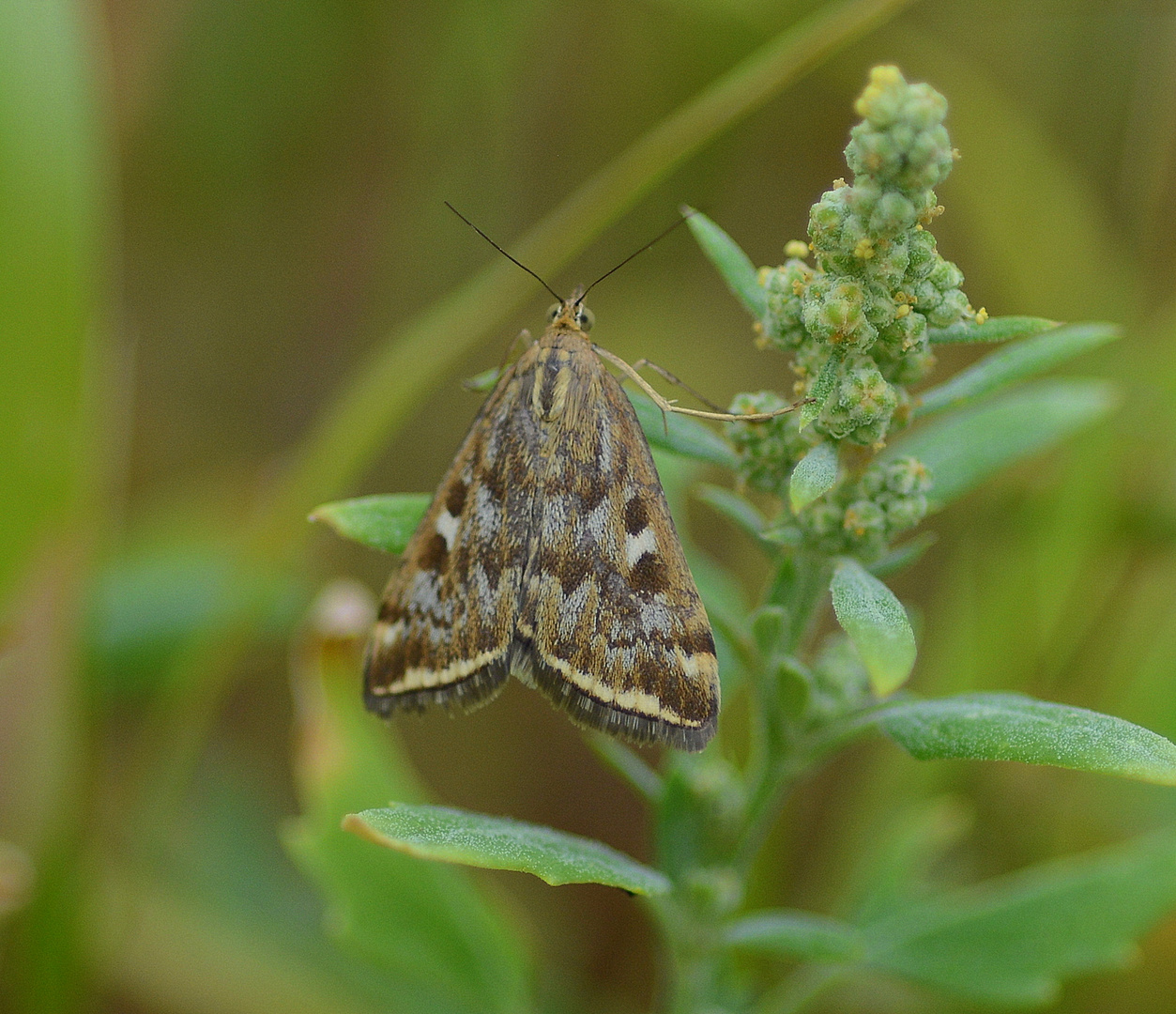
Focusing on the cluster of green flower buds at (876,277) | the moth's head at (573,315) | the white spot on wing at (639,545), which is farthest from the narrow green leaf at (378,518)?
the cluster of green flower buds at (876,277)

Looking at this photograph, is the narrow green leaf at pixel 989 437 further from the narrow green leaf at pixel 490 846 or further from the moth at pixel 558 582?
the narrow green leaf at pixel 490 846

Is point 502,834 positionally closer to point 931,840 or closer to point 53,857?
point 931,840

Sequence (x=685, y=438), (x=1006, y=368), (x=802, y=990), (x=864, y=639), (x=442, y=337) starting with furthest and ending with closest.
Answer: (x=442, y=337)
(x=802, y=990)
(x=685, y=438)
(x=1006, y=368)
(x=864, y=639)

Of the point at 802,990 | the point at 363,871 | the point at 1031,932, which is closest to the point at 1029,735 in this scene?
the point at 1031,932

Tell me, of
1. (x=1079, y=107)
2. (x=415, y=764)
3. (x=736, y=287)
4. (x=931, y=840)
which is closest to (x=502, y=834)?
(x=736, y=287)

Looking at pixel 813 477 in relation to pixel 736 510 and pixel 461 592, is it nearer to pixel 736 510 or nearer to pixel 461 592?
pixel 736 510
